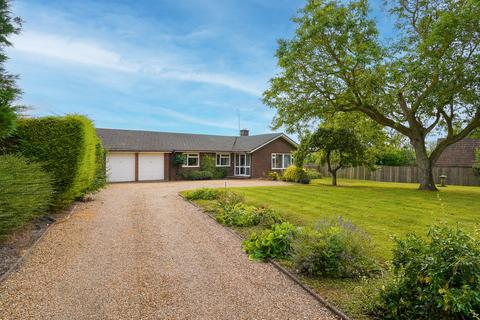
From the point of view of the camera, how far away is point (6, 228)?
229 inches

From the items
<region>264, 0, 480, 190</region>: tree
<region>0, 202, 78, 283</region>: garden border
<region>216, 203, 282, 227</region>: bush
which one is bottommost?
<region>0, 202, 78, 283</region>: garden border

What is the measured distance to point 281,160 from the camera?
30156 millimetres

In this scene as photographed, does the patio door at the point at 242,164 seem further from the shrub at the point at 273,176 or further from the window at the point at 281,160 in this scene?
the window at the point at 281,160

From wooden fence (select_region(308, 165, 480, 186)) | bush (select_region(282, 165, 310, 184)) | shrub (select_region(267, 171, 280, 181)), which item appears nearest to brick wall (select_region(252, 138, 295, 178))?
shrub (select_region(267, 171, 280, 181))

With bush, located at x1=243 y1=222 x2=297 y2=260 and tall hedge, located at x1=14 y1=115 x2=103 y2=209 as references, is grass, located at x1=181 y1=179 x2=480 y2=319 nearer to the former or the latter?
bush, located at x1=243 y1=222 x2=297 y2=260

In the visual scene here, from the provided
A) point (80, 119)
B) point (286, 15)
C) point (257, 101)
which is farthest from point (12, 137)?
point (286, 15)

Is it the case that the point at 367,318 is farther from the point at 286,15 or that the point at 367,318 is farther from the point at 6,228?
the point at 286,15

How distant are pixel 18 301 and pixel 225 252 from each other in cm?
325

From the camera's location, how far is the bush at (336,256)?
A: 4.61m

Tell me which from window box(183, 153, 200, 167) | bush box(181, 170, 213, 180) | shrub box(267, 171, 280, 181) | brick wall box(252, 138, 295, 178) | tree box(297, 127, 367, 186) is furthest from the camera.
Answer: brick wall box(252, 138, 295, 178)

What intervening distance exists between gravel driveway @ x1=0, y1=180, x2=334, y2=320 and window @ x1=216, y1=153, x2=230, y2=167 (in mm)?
20880

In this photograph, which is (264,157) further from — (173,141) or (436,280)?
(436,280)

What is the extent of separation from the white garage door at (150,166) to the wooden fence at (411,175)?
659 inches

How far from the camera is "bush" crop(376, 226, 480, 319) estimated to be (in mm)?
2740
